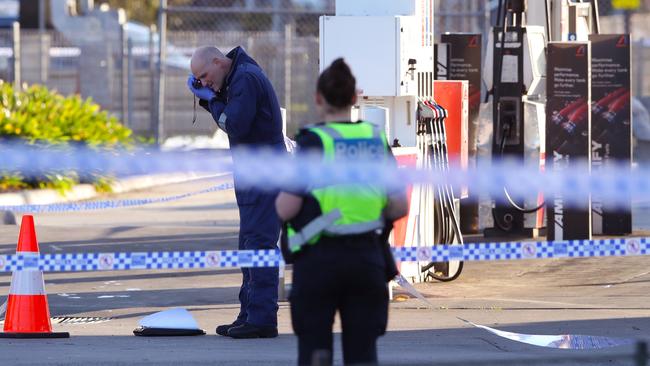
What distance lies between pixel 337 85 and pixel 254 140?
312 cm

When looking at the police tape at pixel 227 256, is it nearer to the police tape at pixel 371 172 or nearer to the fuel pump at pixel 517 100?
the police tape at pixel 371 172

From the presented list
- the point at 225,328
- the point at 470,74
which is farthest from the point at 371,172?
the point at 470,74

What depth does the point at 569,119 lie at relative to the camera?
13531 millimetres

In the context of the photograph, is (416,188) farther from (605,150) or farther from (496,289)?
(605,150)

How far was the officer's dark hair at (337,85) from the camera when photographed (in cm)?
575

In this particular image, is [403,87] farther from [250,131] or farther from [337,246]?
[337,246]

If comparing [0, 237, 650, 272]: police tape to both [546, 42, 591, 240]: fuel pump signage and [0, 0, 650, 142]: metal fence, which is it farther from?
[0, 0, 650, 142]: metal fence

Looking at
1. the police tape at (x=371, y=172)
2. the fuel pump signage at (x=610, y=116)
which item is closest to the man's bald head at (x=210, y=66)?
the police tape at (x=371, y=172)

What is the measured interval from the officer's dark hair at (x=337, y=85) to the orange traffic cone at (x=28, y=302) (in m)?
3.84

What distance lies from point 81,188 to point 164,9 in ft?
10.4

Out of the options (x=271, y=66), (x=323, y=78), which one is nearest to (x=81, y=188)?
(x=271, y=66)

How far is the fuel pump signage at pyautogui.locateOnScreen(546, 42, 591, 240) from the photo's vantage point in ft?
44.3

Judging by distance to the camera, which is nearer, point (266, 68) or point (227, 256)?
point (227, 256)

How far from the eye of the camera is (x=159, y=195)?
66.7 ft
